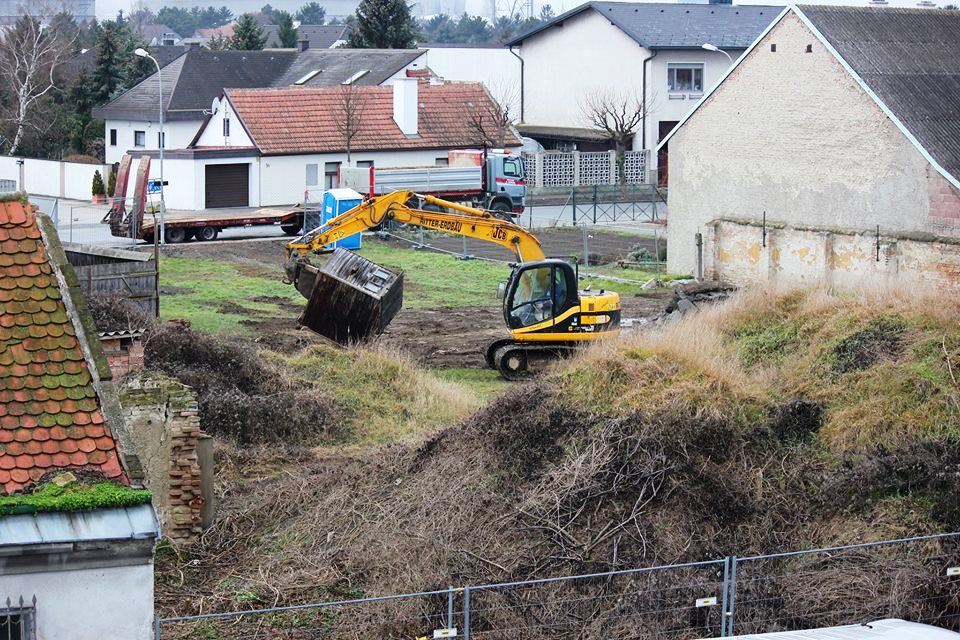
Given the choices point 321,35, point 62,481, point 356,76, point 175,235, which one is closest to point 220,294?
point 175,235

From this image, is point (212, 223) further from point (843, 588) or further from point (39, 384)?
point (39, 384)

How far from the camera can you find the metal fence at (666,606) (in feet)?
40.9

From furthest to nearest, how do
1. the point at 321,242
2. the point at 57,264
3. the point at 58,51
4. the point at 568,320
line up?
the point at 58,51
the point at 321,242
the point at 568,320
the point at 57,264

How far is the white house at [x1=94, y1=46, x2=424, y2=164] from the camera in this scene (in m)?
59.1

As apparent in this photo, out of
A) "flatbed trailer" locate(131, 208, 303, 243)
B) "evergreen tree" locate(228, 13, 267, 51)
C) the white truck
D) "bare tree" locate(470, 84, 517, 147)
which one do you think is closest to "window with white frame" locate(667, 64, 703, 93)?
"bare tree" locate(470, 84, 517, 147)

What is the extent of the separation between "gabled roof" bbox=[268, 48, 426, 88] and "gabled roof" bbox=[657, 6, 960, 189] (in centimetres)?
2608

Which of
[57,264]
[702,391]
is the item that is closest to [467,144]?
[702,391]

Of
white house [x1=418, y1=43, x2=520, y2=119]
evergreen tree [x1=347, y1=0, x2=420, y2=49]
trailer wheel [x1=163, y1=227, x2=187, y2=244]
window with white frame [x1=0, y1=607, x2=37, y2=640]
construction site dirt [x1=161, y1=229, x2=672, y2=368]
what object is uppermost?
evergreen tree [x1=347, y1=0, x2=420, y2=49]

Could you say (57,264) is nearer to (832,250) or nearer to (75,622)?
(75,622)

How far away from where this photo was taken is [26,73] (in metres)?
66.1

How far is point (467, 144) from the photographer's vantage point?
54.8 metres

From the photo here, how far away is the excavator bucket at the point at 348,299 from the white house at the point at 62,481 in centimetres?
1472

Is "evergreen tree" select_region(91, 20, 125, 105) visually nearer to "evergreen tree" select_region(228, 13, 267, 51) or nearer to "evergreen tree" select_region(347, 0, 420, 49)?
"evergreen tree" select_region(347, 0, 420, 49)

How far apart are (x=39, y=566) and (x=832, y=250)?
26.0 metres
